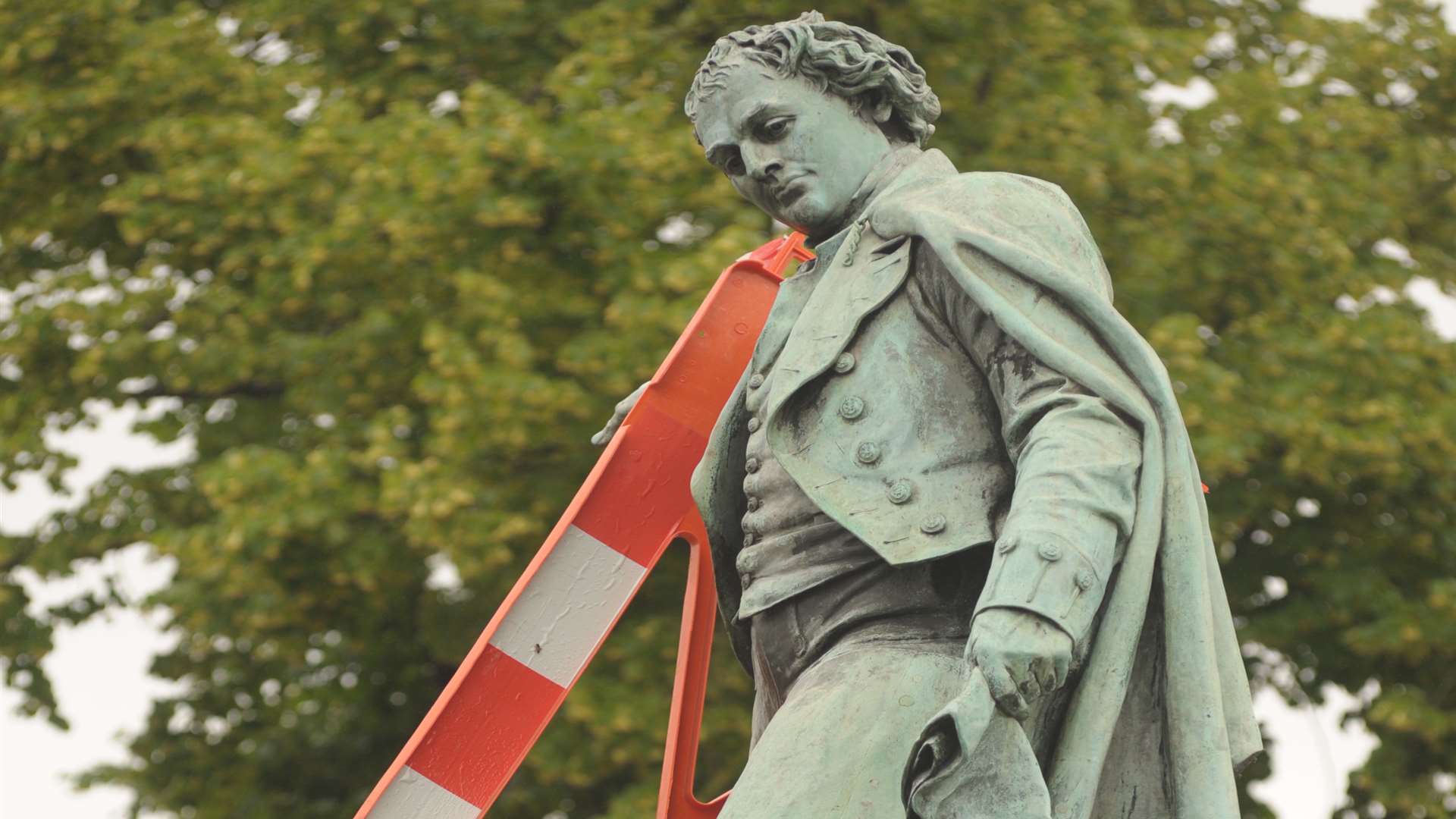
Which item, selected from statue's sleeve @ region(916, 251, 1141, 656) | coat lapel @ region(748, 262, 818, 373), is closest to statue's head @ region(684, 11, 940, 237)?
coat lapel @ region(748, 262, 818, 373)

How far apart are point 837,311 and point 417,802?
110cm

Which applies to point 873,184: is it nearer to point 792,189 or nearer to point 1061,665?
point 792,189

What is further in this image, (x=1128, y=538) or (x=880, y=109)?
(x=880, y=109)

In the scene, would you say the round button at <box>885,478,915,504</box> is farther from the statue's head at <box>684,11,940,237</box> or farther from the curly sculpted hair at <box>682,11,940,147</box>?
the curly sculpted hair at <box>682,11,940,147</box>

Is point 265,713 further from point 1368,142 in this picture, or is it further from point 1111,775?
point 1111,775

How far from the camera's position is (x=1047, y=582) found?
350 centimetres

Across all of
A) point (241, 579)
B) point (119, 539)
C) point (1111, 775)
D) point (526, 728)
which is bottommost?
point (119, 539)

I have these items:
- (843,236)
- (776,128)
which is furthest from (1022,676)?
(776,128)

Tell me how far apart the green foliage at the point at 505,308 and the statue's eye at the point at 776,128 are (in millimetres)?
6538

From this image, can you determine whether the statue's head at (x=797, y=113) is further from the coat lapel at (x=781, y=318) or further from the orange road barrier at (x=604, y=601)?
the orange road barrier at (x=604, y=601)

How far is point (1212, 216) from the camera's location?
12352 millimetres

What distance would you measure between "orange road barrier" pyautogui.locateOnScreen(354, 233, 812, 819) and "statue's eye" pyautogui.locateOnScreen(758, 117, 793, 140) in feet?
1.82

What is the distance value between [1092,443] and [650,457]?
1.15 meters

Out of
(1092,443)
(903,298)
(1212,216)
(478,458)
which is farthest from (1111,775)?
(1212,216)
